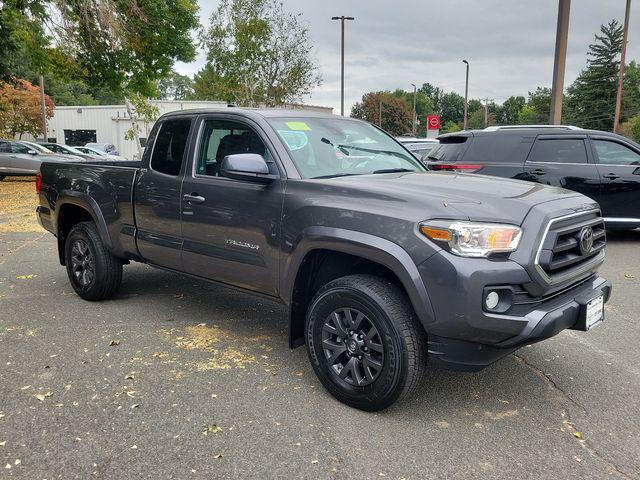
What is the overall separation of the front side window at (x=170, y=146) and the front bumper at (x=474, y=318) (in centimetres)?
252

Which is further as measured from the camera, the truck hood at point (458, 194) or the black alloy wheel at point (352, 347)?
the black alloy wheel at point (352, 347)

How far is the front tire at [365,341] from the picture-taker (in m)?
3.04

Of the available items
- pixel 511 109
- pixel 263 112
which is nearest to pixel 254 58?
pixel 263 112

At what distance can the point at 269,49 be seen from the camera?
2962 cm

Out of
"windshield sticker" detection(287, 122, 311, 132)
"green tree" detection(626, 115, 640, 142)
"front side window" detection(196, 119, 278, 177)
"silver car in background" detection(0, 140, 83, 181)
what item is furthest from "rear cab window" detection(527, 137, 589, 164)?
"green tree" detection(626, 115, 640, 142)

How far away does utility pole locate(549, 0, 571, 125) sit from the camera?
1132cm

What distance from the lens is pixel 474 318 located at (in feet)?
9.18

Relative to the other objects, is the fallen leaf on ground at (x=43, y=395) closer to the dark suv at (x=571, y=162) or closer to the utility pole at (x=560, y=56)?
the dark suv at (x=571, y=162)

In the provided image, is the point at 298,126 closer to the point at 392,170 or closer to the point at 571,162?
the point at 392,170

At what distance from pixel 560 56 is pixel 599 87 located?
166 ft

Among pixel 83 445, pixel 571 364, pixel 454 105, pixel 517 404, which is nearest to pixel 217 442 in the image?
→ pixel 83 445

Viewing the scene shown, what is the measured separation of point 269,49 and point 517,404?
28795 millimetres

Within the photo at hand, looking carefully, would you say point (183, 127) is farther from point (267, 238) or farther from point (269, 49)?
point (269, 49)

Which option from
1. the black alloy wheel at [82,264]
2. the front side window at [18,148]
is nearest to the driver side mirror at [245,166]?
the black alloy wheel at [82,264]
